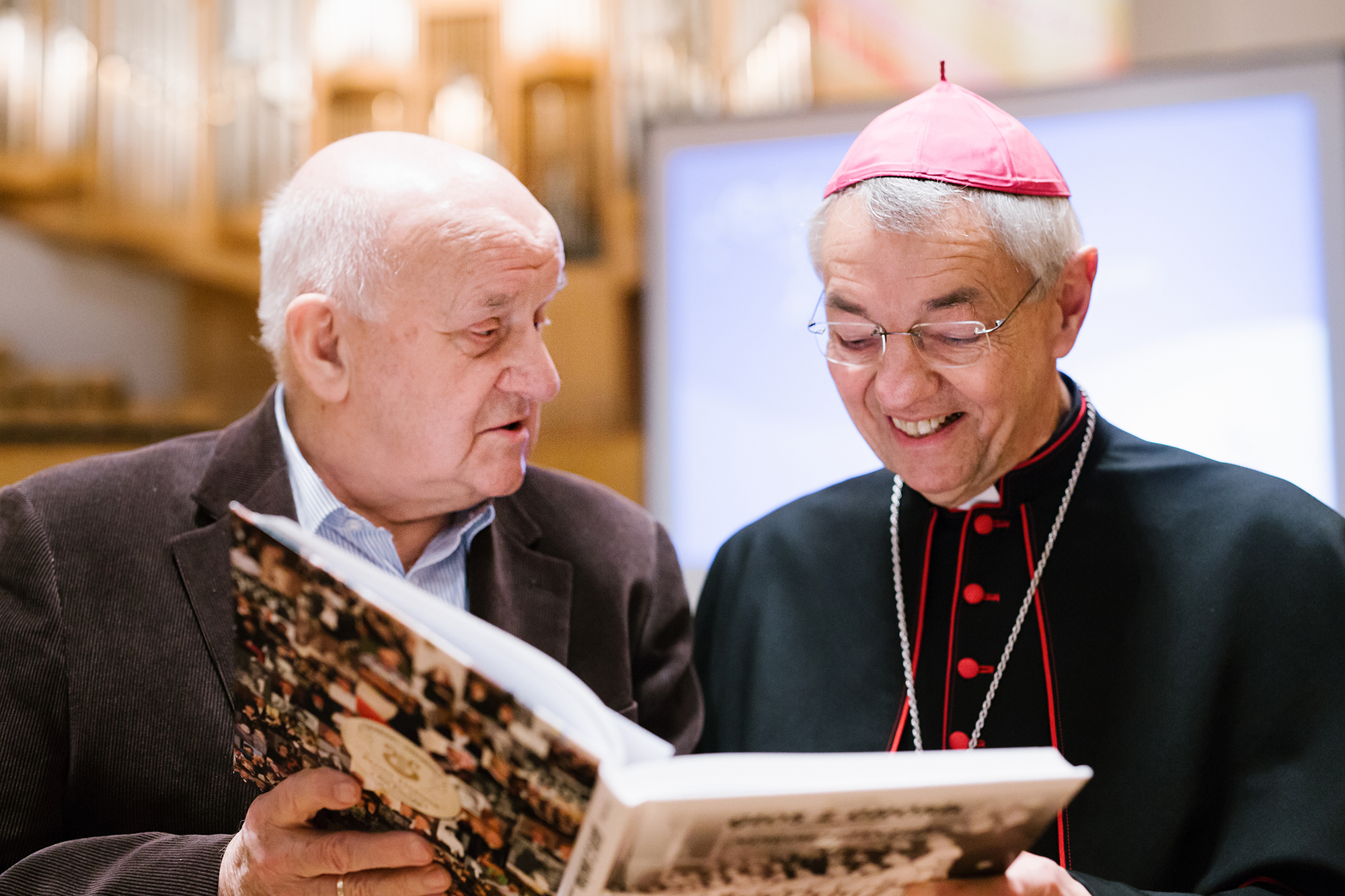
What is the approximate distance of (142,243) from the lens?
237 inches

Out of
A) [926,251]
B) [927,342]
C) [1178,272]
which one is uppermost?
[1178,272]

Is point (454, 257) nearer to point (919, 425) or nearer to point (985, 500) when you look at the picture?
point (919, 425)

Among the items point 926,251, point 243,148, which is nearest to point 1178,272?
point 926,251

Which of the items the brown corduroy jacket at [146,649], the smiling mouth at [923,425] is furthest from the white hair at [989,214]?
the brown corduroy jacket at [146,649]

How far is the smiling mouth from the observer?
1.85 m

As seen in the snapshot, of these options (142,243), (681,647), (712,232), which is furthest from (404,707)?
(142,243)

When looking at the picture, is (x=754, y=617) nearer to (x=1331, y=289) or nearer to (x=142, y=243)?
(x=1331, y=289)

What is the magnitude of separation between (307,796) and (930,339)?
1050mm

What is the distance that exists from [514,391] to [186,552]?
0.54m

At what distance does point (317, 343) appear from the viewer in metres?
1.88

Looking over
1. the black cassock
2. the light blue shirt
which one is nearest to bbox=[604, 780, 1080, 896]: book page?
the black cassock

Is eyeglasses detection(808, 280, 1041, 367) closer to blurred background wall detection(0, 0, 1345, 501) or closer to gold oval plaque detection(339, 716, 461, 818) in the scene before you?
gold oval plaque detection(339, 716, 461, 818)

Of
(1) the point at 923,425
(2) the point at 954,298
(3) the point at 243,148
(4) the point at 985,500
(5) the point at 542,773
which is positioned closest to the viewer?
(5) the point at 542,773

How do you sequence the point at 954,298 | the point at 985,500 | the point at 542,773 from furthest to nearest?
the point at 985,500
the point at 954,298
the point at 542,773
